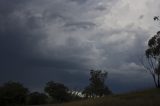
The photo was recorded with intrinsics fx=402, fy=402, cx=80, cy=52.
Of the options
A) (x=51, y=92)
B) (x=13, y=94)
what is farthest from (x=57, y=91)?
(x=13, y=94)

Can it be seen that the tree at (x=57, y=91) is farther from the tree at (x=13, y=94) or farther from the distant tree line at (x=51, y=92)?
the tree at (x=13, y=94)

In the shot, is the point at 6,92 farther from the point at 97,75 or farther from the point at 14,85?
the point at 97,75

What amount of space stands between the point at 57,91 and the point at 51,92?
1.91 meters

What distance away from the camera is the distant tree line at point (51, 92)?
94250 millimetres

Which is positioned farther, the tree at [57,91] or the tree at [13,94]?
the tree at [57,91]

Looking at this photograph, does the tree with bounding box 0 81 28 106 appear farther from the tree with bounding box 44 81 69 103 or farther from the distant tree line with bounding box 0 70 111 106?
the tree with bounding box 44 81 69 103

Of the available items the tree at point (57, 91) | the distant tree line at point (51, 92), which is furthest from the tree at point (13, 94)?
the tree at point (57, 91)

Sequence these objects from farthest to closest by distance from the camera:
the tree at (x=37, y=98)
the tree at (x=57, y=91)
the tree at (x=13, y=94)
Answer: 1. the tree at (x=57, y=91)
2. the tree at (x=37, y=98)
3. the tree at (x=13, y=94)

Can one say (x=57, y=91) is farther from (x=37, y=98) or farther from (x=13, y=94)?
(x=13, y=94)

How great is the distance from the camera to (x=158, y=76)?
76.2 m

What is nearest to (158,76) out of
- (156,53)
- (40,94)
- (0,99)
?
(156,53)

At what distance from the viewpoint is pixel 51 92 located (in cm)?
11788

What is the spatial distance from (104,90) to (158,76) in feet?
137

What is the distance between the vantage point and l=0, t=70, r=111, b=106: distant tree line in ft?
309
